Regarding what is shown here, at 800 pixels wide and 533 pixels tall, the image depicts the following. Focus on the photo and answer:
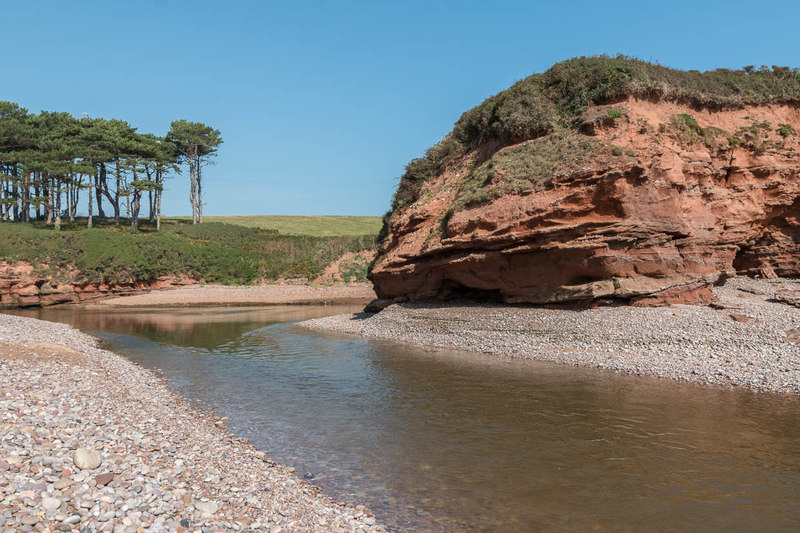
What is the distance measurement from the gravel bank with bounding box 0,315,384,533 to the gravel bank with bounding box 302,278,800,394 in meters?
11.0

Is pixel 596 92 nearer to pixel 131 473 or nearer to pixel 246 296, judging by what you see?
pixel 131 473

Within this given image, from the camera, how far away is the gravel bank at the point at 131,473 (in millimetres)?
5133

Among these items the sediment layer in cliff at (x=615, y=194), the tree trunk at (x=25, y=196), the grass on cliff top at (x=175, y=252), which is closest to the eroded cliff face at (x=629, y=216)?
the sediment layer in cliff at (x=615, y=194)

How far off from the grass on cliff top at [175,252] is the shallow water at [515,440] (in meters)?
28.8

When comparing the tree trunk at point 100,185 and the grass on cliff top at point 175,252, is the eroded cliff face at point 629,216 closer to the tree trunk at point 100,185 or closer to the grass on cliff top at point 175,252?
the grass on cliff top at point 175,252

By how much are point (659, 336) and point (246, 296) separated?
3441 centimetres

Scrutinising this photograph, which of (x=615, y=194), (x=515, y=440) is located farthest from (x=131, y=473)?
(x=615, y=194)

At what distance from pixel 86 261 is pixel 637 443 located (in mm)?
43238

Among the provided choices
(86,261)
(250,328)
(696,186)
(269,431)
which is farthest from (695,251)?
(86,261)

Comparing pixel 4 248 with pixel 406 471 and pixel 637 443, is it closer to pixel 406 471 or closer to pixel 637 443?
pixel 406 471

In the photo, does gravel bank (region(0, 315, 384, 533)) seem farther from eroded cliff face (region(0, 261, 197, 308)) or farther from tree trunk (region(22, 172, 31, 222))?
tree trunk (region(22, 172, 31, 222))

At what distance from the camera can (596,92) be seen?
22.2 m

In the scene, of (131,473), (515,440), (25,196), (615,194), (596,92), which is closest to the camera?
(131,473)

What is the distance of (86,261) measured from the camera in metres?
39.9
